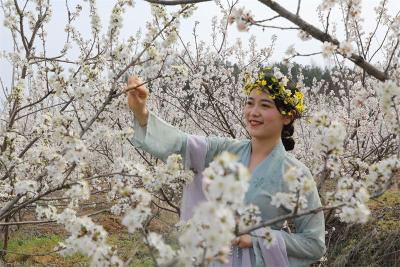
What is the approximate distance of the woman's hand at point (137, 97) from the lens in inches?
89.4

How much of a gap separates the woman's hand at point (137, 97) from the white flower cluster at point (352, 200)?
42.9 inches

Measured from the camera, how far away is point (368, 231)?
5.59 m

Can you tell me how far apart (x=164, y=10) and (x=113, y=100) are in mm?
693

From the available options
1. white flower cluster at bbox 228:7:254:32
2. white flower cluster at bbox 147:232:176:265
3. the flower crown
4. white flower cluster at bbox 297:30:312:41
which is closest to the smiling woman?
the flower crown

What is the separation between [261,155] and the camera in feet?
8.43

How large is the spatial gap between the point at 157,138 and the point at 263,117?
22.3 inches

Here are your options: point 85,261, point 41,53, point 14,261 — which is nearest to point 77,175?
point 41,53

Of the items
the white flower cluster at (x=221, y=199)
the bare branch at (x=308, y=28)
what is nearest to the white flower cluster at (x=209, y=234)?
the white flower cluster at (x=221, y=199)

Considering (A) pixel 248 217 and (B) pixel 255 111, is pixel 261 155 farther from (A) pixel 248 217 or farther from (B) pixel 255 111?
(A) pixel 248 217

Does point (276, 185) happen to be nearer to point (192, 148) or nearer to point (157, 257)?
point (192, 148)

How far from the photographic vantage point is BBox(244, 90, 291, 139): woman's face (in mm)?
2510

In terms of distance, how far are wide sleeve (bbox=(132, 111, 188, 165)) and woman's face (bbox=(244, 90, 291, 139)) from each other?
15.7 inches

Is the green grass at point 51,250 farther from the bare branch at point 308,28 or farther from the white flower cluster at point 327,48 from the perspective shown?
the bare branch at point 308,28

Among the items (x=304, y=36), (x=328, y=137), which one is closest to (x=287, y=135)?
(x=304, y=36)
